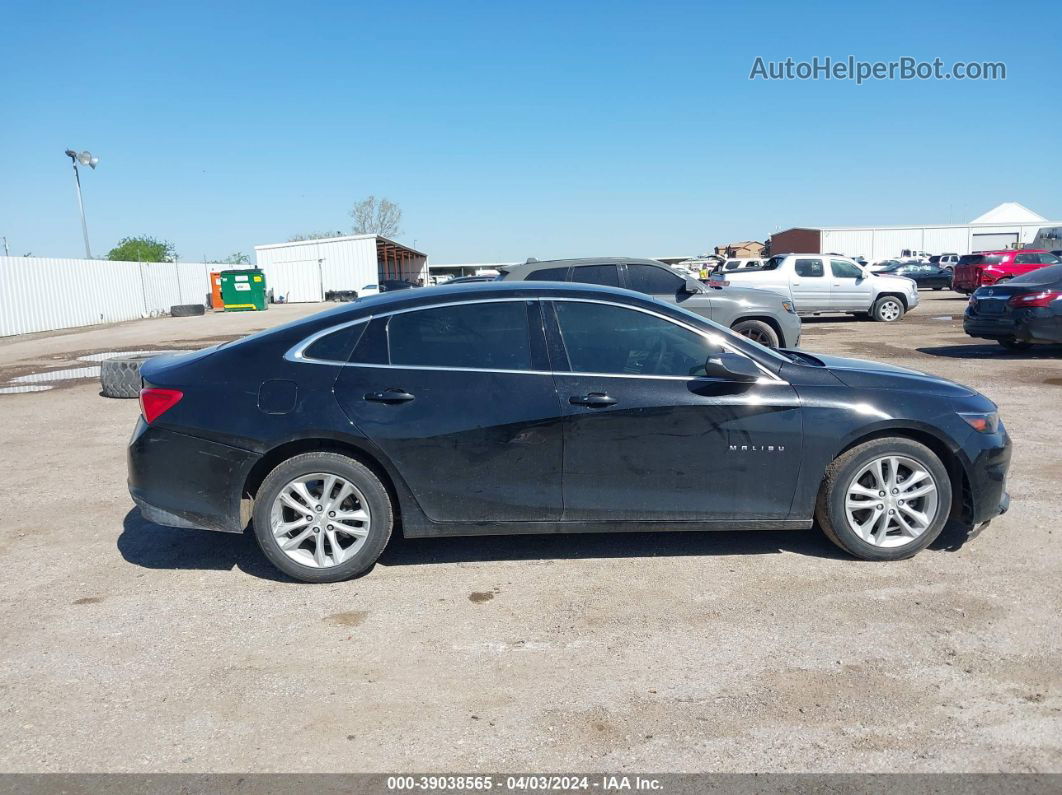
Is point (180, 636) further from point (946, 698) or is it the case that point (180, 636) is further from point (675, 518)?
point (946, 698)

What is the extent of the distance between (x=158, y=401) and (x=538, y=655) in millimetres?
2547

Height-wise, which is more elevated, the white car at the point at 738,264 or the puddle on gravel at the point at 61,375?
the white car at the point at 738,264

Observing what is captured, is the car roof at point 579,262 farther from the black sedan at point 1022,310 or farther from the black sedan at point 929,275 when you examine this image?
the black sedan at point 929,275

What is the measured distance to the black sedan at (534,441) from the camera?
4.35 metres

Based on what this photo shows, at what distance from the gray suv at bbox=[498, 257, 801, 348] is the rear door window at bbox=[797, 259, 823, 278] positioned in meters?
9.54

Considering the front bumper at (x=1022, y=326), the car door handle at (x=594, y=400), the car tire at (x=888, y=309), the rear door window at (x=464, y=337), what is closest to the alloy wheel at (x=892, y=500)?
the car door handle at (x=594, y=400)

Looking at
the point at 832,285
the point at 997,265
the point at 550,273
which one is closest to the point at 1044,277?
the point at 550,273

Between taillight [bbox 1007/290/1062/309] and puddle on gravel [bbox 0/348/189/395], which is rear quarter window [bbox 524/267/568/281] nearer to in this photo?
puddle on gravel [bbox 0/348/189/395]

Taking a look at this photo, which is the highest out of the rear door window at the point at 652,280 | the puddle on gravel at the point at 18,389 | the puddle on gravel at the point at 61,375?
the rear door window at the point at 652,280

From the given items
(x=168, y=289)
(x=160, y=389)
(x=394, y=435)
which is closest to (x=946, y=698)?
(x=394, y=435)

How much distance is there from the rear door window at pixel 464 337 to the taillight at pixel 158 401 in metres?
1.22

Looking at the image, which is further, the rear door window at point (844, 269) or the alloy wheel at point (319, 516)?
the rear door window at point (844, 269)

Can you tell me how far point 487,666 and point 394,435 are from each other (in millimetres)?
1379

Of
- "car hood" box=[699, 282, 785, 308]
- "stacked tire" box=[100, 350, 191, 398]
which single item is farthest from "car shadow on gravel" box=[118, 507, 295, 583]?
"car hood" box=[699, 282, 785, 308]
